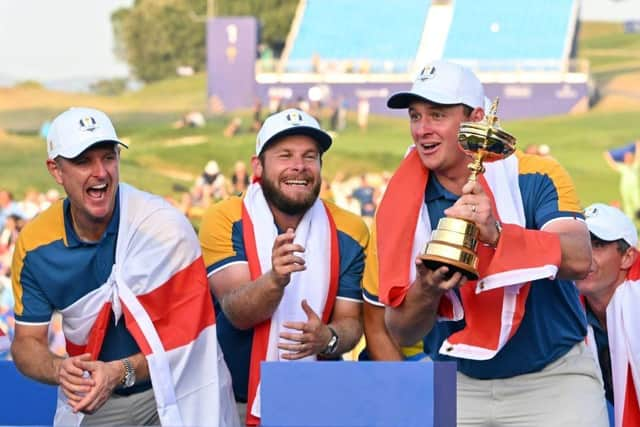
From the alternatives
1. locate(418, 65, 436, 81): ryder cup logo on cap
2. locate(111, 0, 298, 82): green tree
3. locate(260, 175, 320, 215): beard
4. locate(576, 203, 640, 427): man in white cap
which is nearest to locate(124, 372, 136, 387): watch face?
locate(260, 175, 320, 215): beard

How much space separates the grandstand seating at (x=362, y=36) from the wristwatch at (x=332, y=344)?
54.5 ft

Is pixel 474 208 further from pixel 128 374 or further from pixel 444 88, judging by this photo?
pixel 128 374

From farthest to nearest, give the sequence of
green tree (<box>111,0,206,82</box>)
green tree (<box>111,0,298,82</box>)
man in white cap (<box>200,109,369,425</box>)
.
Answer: green tree (<box>111,0,206,82</box>)
green tree (<box>111,0,298,82</box>)
man in white cap (<box>200,109,369,425</box>)

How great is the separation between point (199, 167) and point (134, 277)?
1695 cm

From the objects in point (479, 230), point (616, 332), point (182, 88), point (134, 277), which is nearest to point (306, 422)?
point (479, 230)

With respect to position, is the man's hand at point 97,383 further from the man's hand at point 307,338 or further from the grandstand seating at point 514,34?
the grandstand seating at point 514,34

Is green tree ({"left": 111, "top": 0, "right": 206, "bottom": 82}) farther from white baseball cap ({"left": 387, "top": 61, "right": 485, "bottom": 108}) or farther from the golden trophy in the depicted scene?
the golden trophy

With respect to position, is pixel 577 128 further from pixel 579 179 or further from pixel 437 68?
pixel 437 68

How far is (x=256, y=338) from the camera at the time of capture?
18.4ft

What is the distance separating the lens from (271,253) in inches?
217

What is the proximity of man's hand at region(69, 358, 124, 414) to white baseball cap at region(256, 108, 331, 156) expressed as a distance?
130cm

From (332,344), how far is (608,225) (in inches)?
66.1

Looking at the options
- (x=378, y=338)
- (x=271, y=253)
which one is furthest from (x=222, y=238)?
(x=378, y=338)

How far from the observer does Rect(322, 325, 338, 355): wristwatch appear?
5.47 m
